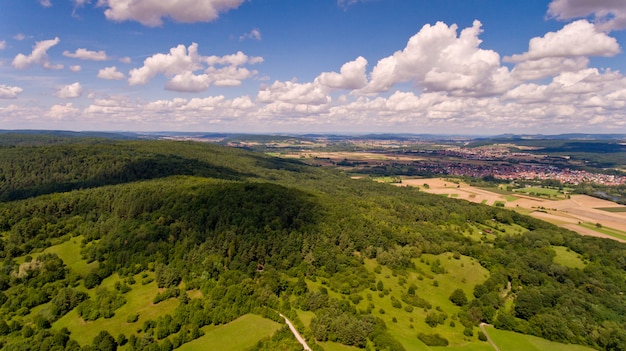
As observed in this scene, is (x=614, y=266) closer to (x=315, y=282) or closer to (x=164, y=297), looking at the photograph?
(x=315, y=282)

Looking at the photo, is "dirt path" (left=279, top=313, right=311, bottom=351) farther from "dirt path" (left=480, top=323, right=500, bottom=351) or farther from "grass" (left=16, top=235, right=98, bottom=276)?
"grass" (left=16, top=235, right=98, bottom=276)

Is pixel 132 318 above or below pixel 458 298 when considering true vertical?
above

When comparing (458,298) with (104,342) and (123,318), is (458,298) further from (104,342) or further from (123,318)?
(123,318)

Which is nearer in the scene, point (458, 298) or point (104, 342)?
point (104, 342)

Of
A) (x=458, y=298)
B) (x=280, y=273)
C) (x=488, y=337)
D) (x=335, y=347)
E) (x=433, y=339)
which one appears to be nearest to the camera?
(x=335, y=347)

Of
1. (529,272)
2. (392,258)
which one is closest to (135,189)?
(392,258)

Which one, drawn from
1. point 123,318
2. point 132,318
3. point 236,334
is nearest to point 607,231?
point 236,334

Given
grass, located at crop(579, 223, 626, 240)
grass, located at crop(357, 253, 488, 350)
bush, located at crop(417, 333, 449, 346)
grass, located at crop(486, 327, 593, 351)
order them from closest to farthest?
bush, located at crop(417, 333, 449, 346)
grass, located at crop(486, 327, 593, 351)
grass, located at crop(357, 253, 488, 350)
grass, located at crop(579, 223, 626, 240)

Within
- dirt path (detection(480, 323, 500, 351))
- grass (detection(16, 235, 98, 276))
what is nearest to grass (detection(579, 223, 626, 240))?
dirt path (detection(480, 323, 500, 351))
